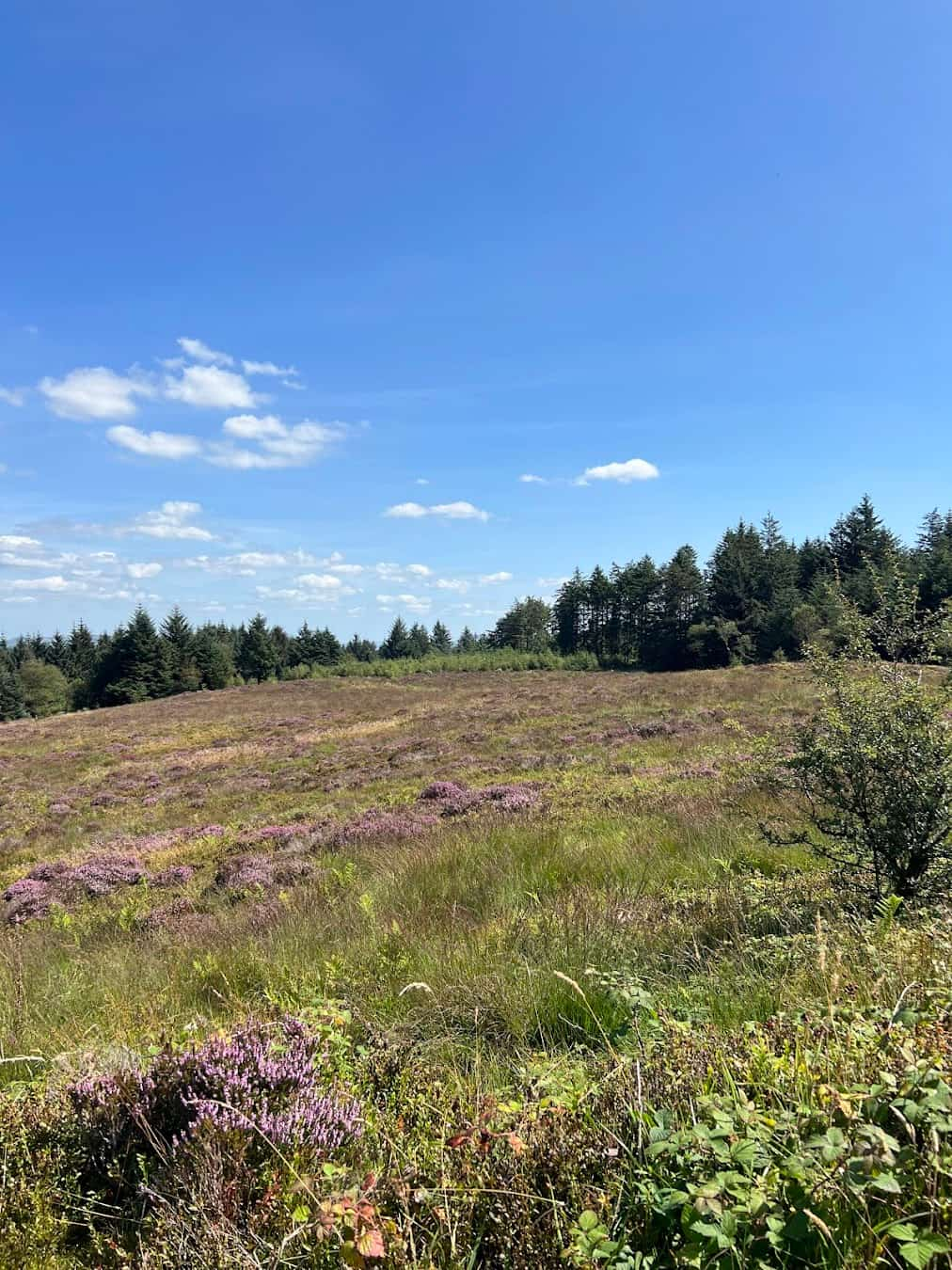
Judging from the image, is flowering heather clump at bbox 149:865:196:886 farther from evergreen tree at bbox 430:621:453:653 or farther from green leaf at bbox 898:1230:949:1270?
evergreen tree at bbox 430:621:453:653

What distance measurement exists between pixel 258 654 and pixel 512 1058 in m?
74.3

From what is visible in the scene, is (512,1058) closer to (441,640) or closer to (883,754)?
(883,754)

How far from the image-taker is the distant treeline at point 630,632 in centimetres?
5322

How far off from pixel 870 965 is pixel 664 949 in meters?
1.26

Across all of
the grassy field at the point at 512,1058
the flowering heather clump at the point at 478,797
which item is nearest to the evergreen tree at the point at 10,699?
the flowering heather clump at the point at 478,797

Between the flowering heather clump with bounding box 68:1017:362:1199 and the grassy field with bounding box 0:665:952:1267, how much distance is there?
1cm

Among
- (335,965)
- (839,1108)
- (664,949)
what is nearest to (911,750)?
(664,949)

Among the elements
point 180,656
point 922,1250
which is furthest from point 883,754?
point 180,656

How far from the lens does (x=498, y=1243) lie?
1.59 metres

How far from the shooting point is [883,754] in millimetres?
3992

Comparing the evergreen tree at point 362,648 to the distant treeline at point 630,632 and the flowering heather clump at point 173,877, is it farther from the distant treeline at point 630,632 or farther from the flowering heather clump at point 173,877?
the flowering heather clump at point 173,877

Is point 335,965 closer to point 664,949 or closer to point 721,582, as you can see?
point 664,949

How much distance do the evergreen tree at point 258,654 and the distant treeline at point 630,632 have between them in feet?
0.43

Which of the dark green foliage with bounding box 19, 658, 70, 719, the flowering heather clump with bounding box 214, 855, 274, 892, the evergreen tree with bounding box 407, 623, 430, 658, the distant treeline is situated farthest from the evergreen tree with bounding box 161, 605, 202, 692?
the flowering heather clump with bounding box 214, 855, 274, 892
